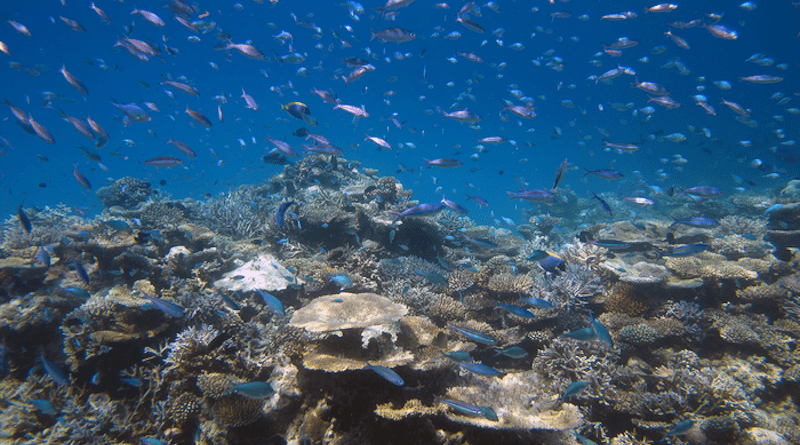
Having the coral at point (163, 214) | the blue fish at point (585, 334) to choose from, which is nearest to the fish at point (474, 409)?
the blue fish at point (585, 334)

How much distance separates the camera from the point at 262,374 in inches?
151

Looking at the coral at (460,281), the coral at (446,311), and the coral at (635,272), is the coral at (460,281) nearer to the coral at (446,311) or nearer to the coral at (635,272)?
the coral at (446,311)

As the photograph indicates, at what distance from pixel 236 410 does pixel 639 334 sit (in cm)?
592

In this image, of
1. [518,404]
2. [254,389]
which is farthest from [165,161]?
[518,404]

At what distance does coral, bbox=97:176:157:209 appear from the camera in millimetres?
10898

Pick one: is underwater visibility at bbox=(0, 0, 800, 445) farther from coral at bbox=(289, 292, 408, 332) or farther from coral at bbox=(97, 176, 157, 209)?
coral at bbox=(97, 176, 157, 209)

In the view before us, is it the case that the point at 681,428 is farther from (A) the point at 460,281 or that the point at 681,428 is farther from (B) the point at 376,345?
(B) the point at 376,345

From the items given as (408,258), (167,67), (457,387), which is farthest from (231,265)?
(167,67)

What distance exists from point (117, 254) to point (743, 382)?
11.1 meters

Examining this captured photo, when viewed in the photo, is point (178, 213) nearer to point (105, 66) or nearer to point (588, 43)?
point (105, 66)

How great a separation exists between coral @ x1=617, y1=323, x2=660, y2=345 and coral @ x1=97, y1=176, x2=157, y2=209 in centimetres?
1530

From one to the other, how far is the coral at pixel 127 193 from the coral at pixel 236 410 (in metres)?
11.5

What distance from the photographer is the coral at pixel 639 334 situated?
459 centimetres

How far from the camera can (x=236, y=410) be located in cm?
318
